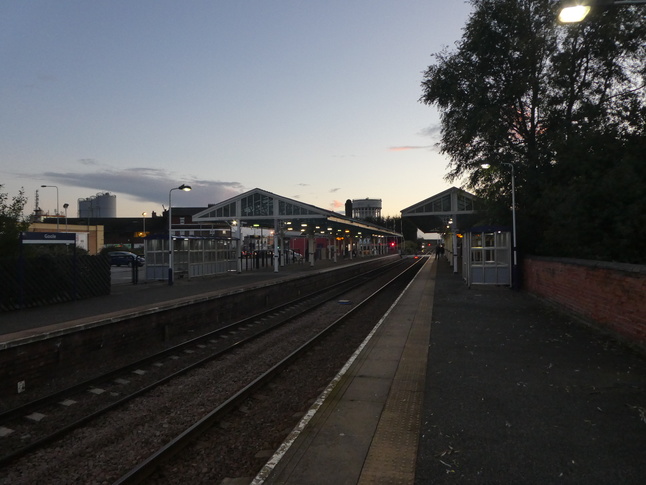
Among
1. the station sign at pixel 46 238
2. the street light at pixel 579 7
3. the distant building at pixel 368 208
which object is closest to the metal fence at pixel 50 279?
the station sign at pixel 46 238

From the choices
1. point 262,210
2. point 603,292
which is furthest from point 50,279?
point 262,210

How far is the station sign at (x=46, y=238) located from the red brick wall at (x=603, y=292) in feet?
54.3

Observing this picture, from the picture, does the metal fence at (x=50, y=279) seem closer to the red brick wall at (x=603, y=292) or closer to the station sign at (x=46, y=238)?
the station sign at (x=46, y=238)

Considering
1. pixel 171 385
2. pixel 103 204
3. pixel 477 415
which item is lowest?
pixel 171 385

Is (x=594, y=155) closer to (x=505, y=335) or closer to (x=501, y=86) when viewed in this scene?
(x=505, y=335)

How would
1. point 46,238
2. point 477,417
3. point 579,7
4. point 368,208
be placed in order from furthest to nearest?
point 368,208 < point 46,238 < point 477,417 < point 579,7

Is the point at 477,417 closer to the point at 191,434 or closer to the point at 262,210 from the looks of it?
the point at 191,434

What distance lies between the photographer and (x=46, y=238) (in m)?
15.5

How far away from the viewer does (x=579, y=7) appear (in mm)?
5598

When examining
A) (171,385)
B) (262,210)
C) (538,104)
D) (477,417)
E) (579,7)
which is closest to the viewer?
(579,7)

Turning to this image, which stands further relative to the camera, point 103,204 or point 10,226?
point 103,204

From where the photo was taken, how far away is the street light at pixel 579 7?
17.9ft

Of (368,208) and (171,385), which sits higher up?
(368,208)

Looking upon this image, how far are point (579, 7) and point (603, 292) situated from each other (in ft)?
25.9
